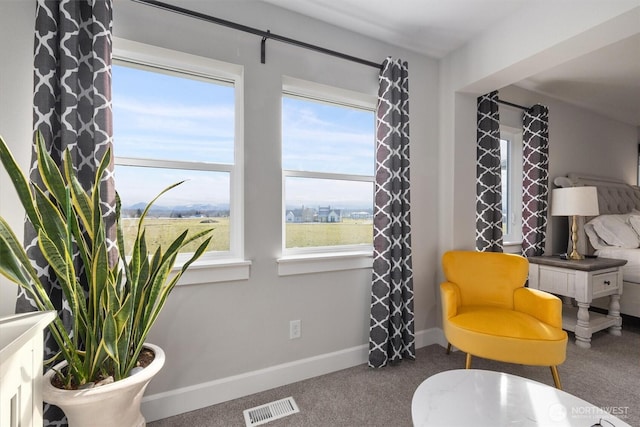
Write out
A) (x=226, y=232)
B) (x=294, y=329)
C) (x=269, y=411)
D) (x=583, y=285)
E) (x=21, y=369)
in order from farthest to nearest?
1. (x=583, y=285)
2. (x=294, y=329)
3. (x=226, y=232)
4. (x=269, y=411)
5. (x=21, y=369)

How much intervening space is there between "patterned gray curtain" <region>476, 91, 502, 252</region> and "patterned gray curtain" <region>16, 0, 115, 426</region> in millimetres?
2757

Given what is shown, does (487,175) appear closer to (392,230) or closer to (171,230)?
(392,230)

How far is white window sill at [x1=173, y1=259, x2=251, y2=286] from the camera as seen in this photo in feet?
5.48

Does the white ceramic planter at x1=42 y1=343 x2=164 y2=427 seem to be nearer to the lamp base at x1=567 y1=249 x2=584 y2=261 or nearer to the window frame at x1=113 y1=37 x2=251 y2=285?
the window frame at x1=113 y1=37 x2=251 y2=285

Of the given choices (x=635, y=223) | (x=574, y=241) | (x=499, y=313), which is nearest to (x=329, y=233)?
(x=499, y=313)

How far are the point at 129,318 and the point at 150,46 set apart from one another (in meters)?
1.39

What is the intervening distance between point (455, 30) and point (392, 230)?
5.06 feet

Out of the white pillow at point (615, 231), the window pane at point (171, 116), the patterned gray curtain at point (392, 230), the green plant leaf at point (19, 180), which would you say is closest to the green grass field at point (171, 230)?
the window pane at point (171, 116)

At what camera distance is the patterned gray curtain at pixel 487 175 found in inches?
106

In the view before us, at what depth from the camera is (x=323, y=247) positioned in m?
2.19

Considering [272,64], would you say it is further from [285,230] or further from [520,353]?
[520,353]

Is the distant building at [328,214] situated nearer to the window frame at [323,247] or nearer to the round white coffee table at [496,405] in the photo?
the window frame at [323,247]

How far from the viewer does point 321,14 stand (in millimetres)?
1987

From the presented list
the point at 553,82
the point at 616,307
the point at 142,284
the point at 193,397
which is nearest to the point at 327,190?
the point at 142,284
